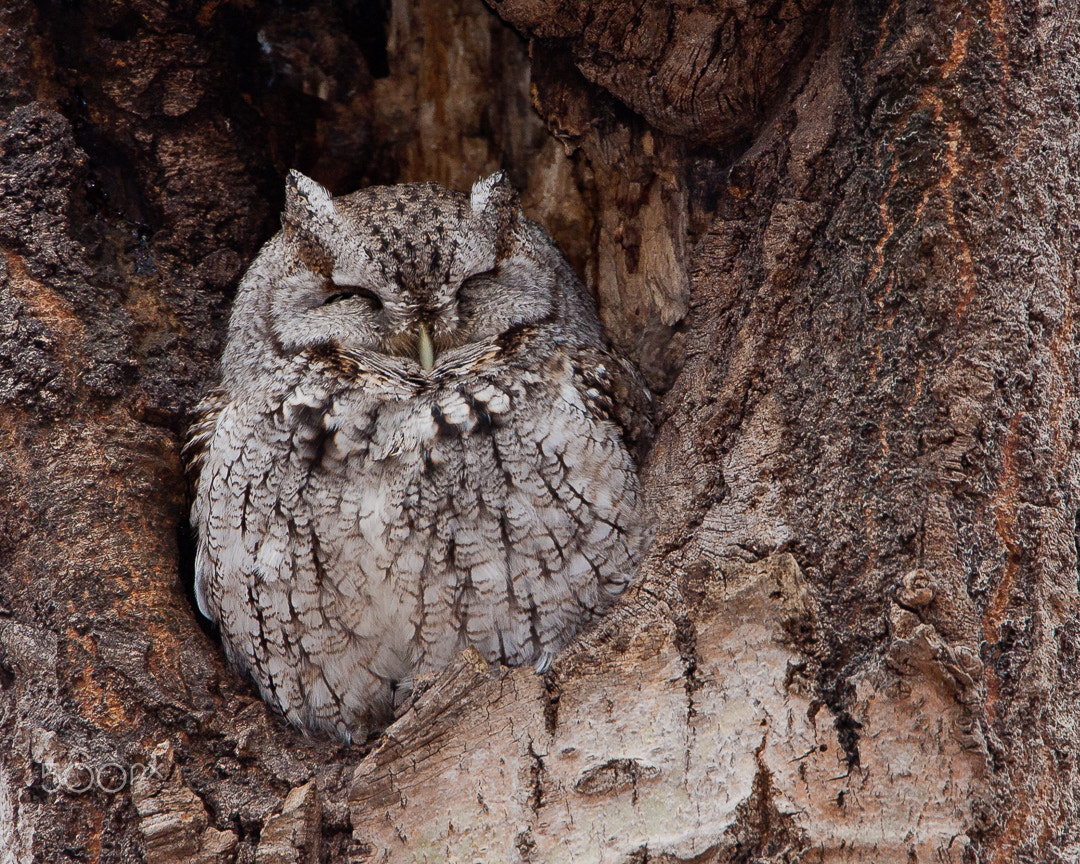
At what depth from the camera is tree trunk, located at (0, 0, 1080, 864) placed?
153 cm

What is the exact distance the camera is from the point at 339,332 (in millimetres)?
2113

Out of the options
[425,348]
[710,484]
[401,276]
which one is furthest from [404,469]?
[710,484]

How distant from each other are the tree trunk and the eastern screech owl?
0.44 feet

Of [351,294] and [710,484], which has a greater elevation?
[351,294]

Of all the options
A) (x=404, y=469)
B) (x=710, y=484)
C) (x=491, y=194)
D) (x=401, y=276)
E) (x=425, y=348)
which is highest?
(x=491, y=194)

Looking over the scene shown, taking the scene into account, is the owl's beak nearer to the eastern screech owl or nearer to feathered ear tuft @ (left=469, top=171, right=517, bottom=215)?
the eastern screech owl

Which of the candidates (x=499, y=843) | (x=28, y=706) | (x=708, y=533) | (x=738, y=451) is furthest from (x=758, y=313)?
(x=28, y=706)

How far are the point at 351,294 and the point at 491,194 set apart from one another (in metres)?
0.38

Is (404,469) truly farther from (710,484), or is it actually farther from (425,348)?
(710,484)

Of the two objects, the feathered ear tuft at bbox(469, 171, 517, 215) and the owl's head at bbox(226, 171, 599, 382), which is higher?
the feathered ear tuft at bbox(469, 171, 517, 215)

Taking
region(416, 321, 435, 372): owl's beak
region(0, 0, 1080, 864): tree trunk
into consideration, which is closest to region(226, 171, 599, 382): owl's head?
region(416, 321, 435, 372): owl's beak

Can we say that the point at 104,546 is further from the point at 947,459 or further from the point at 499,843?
the point at 947,459

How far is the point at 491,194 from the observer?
219cm

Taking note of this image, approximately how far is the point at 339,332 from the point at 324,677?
741 millimetres
